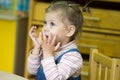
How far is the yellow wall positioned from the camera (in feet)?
7.66

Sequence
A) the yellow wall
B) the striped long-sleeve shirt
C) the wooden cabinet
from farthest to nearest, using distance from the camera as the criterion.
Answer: the yellow wall, the wooden cabinet, the striped long-sleeve shirt

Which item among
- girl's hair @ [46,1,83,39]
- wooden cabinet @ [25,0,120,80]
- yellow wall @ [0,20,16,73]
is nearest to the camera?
girl's hair @ [46,1,83,39]

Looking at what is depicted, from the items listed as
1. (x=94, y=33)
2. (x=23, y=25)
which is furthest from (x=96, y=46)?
(x=23, y=25)

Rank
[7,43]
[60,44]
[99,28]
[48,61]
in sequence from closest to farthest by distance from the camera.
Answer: [48,61] < [60,44] < [99,28] < [7,43]

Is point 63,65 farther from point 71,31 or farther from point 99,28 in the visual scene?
point 99,28

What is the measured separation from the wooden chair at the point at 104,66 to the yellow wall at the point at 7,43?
997 mm

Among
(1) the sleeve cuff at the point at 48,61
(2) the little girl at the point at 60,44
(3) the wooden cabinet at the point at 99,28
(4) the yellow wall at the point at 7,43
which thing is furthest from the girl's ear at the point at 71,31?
(4) the yellow wall at the point at 7,43

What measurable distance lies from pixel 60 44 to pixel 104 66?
236 millimetres

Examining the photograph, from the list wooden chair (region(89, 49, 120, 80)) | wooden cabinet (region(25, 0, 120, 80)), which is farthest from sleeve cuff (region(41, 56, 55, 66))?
wooden cabinet (region(25, 0, 120, 80))

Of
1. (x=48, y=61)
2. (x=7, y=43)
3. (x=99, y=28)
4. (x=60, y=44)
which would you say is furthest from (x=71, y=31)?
(x=7, y=43)

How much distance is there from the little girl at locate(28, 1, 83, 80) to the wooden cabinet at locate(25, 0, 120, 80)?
690 mm

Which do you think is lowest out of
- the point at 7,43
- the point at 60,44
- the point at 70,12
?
the point at 7,43

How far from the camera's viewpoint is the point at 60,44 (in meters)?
1.36

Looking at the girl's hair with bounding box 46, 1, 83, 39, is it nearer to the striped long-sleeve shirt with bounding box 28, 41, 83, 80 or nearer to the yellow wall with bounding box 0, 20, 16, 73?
the striped long-sleeve shirt with bounding box 28, 41, 83, 80
